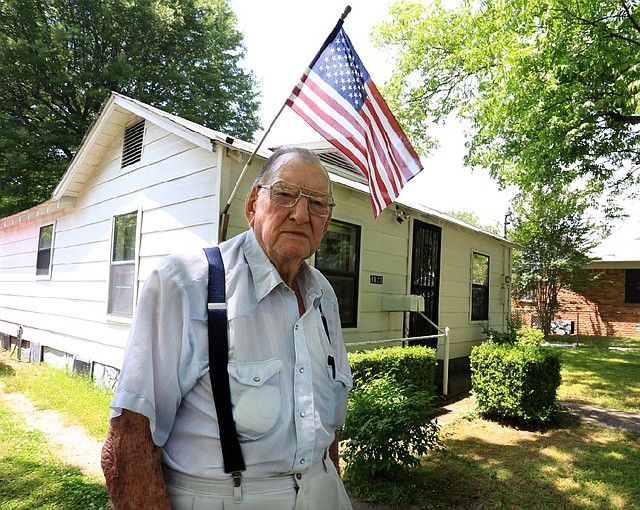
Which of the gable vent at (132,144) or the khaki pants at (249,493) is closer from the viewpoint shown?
the khaki pants at (249,493)

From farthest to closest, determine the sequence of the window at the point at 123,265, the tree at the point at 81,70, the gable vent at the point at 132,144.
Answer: the tree at the point at 81,70 < the gable vent at the point at 132,144 < the window at the point at 123,265

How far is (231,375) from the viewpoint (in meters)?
1.19

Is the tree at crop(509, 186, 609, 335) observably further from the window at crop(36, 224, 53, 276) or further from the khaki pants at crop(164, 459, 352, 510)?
the khaki pants at crop(164, 459, 352, 510)

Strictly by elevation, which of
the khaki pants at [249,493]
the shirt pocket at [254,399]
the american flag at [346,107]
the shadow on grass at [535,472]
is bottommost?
the shadow on grass at [535,472]

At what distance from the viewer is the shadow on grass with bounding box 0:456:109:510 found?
3.51 metres

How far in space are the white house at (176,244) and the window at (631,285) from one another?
12.2 meters

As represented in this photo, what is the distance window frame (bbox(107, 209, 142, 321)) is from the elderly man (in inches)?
203

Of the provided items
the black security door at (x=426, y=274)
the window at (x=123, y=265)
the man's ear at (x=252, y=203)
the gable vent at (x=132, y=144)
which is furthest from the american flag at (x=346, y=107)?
the black security door at (x=426, y=274)

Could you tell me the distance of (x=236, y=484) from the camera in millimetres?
1182

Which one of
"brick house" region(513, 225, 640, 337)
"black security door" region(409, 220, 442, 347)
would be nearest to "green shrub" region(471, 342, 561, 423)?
"black security door" region(409, 220, 442, 347)

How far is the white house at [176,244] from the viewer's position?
5246 millimetres

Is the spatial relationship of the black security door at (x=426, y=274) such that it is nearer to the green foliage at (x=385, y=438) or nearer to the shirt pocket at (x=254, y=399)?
the green foliage at (x=385, y=438)

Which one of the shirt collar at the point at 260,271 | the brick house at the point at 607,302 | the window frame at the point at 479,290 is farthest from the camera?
the brick house at the point at 607,302

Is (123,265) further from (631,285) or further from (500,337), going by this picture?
(631,285)
